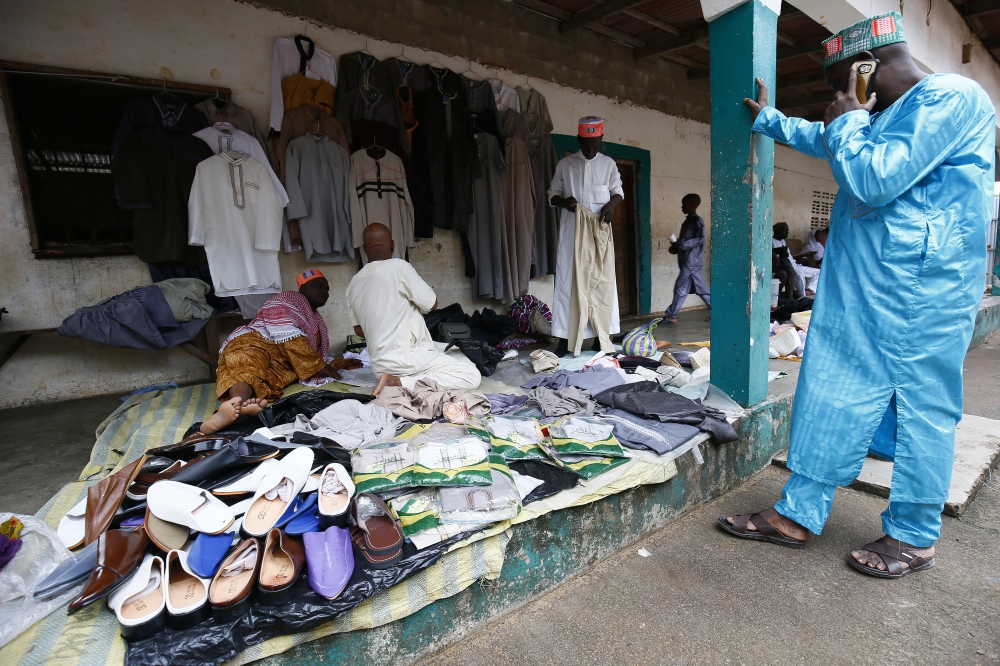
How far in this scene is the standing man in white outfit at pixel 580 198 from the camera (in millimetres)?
4262

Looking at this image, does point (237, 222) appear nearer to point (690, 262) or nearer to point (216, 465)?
point (216, 465)

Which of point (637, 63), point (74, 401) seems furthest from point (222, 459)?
point (637, 63)

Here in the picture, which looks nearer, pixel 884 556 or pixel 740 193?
pixel 884 556

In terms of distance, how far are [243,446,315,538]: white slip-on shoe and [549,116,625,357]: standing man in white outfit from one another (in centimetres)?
292

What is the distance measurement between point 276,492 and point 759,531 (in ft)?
6.16

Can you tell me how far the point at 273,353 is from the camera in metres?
3.41

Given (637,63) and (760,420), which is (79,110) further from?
(637,63)

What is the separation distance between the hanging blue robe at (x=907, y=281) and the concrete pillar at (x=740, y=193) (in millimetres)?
659

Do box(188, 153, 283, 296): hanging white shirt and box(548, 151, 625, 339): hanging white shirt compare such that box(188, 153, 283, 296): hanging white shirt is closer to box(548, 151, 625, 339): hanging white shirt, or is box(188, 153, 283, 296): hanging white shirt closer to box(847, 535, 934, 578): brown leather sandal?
box(548, 151, 625, 339): hanging white shirt

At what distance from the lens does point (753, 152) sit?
253 centimetres

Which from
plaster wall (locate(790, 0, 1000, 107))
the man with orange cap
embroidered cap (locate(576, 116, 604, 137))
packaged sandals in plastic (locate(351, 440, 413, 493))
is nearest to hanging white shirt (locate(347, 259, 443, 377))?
the man with orange cap

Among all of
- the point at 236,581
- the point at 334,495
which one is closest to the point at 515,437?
the point at 334,495

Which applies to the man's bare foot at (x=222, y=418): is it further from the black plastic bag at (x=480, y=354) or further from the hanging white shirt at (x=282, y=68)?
the hanging white shirt at (x=282, y=68)

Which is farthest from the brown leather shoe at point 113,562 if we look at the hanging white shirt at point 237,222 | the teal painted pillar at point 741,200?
the hanging white shirt at point 237,222
